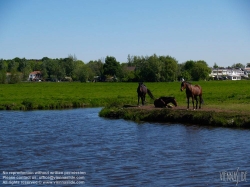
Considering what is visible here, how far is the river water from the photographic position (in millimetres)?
13984

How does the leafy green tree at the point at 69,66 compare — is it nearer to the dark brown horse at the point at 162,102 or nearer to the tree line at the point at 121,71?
the tree line at the point at 121,71

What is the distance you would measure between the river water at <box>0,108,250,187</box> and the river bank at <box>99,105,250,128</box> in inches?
38.2

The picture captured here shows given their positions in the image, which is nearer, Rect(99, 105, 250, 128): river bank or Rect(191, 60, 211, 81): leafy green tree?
Rect(99, 105, 250, 128): river bank

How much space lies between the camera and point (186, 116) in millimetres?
26078

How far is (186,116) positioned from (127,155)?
941 centimetres

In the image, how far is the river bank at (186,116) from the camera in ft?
77.3

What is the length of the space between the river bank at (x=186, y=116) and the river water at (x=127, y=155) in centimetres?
97

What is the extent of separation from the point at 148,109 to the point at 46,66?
166 meters

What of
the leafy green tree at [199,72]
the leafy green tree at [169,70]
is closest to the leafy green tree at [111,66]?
the leafy green tree at [199,72]

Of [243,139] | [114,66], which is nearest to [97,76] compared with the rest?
[114,66]

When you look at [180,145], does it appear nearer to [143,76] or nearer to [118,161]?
[118,161]

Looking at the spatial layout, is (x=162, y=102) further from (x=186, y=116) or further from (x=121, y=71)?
(x=121, y=71)

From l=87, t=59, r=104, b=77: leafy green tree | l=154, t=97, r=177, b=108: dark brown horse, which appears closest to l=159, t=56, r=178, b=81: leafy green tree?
l=87, t=59, r=104, b=77: leafy green tree

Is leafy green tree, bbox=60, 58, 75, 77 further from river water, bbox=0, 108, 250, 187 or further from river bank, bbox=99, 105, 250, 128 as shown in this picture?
river water, bbox=0, 108, 250, 187
